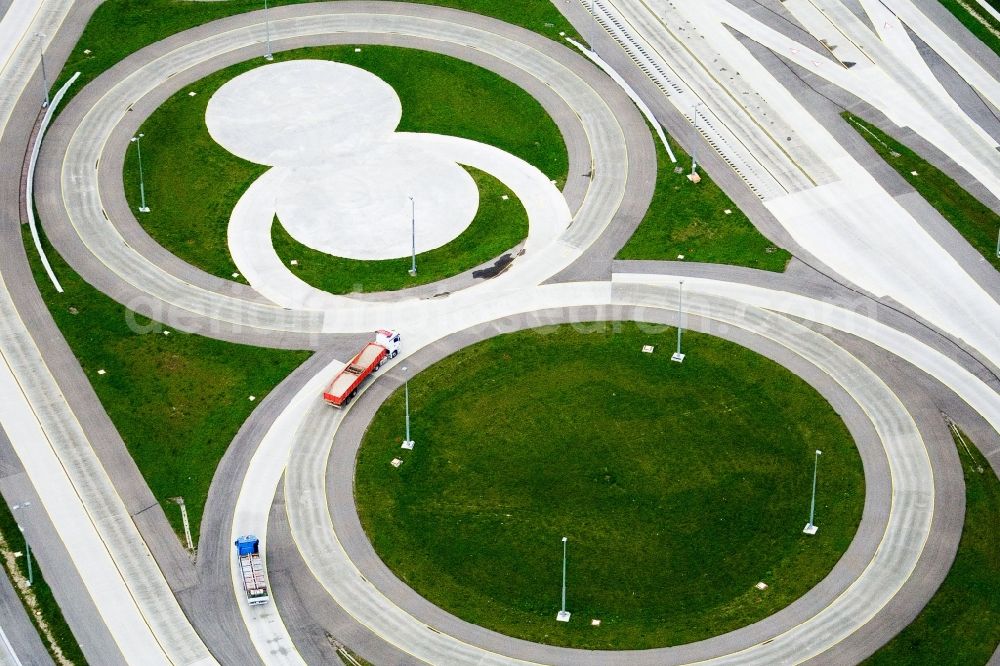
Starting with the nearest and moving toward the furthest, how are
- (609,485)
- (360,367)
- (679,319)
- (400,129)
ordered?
(609,485), (360,367), (679,319), (400,129)

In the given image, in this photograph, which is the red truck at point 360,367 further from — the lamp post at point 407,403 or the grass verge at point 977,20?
the grass verge at point 977,20

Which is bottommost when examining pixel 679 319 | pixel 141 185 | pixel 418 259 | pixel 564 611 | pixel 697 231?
pixel 564 611

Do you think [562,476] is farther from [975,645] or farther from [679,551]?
[975,645]

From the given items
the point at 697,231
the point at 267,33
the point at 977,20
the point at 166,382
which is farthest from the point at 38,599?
the point at 977,20

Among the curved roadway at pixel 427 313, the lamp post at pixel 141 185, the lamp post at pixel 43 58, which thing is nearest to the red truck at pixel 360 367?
the curved roadway at pixel 427 313

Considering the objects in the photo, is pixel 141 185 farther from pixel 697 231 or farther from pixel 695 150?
pixel 695 150
